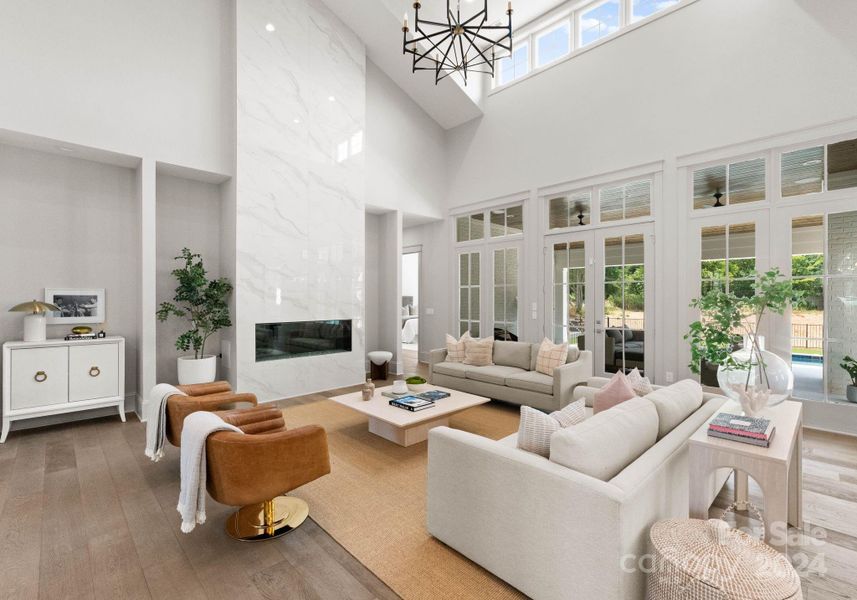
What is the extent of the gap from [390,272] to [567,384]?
3822 millimetres

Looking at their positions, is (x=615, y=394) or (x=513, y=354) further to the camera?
(x=513, y=354)

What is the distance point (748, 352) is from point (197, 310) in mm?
5938

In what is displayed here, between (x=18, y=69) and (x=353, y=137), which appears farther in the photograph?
(x=353, y=137)

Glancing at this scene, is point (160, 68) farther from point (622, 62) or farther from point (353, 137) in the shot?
point (622, 62)

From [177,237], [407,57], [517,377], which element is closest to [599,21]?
[407,57]

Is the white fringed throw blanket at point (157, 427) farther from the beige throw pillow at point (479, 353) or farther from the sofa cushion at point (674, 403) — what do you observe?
the beige throw pillow at point (479, 353)

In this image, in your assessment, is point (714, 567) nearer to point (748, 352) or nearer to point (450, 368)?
point (748, 352)

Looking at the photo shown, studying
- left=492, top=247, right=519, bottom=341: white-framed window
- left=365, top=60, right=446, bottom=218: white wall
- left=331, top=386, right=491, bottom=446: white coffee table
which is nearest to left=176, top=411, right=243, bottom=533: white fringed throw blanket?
left=331, top=386, right=491, bottom=446: white coffee table

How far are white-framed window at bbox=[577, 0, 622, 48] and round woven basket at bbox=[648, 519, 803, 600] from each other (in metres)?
6.20

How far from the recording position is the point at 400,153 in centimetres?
708

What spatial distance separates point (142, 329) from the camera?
15.1 ft

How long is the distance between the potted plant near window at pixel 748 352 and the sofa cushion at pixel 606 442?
0.76 meters

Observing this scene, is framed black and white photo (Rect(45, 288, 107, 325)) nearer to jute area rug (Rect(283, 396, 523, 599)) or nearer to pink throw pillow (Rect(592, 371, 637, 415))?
jute area rug (Rect(283, 396, 523, 599))

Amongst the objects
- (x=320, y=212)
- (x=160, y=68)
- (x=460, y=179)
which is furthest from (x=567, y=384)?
(x=160, y=68)
